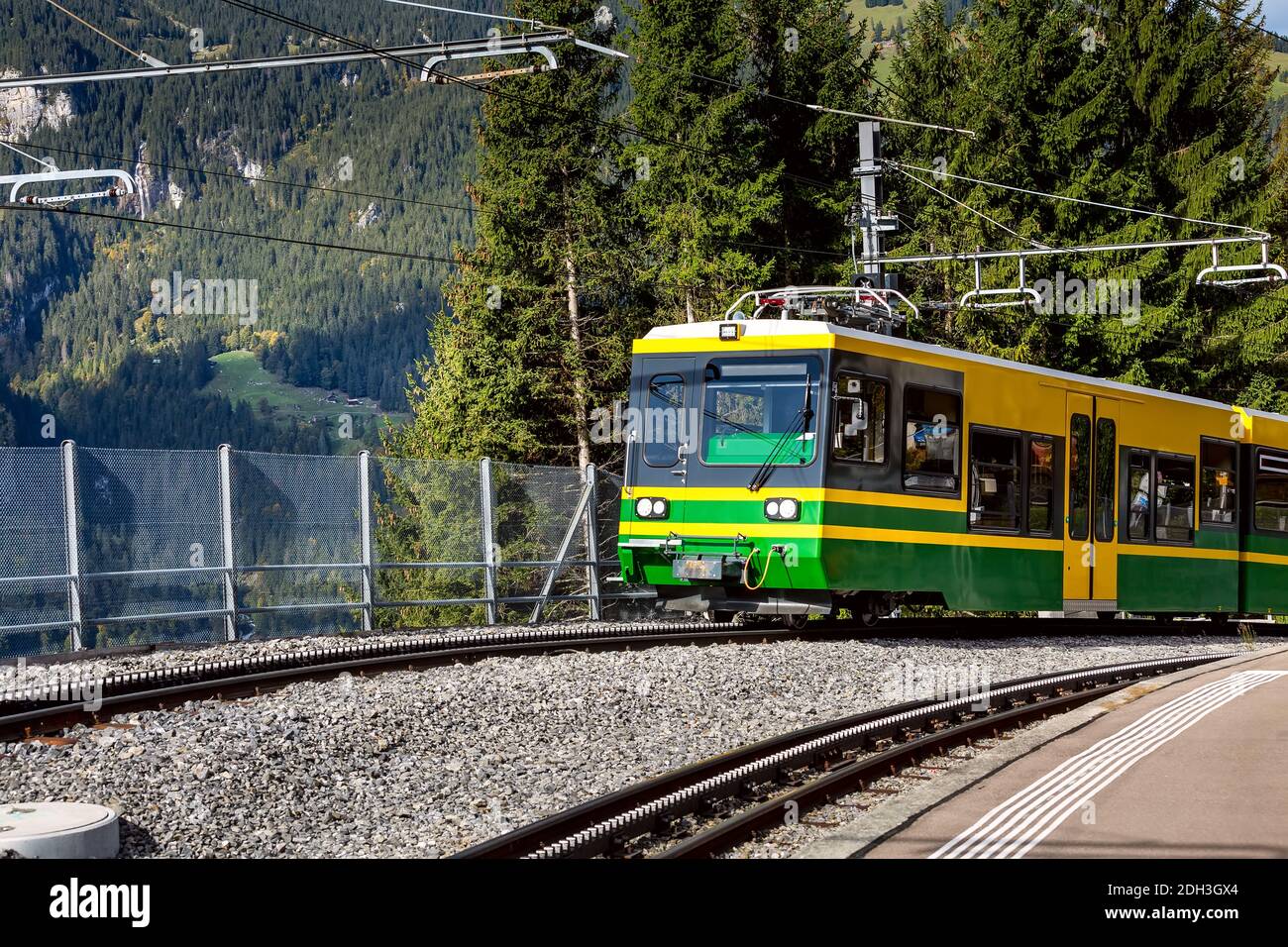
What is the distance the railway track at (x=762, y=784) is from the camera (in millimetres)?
6984

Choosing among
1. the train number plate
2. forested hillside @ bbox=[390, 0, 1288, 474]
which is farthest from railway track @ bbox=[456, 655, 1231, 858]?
forested hillside @ bbox=[390, 0, 1288, 474]

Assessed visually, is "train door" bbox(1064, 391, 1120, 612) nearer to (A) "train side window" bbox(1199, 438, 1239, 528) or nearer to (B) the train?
(B) the train

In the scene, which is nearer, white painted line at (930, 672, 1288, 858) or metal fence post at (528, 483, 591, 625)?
white painted line at (930, 672, 1288, 858)

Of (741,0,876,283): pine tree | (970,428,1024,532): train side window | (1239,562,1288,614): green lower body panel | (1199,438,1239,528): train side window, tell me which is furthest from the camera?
(741,0,876,283): pine tree

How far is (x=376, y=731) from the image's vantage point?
387 inches

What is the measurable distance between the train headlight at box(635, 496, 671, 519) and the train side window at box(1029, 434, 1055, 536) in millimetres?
4841

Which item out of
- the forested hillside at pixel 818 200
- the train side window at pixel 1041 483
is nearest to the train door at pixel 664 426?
the train side window at pixel 1041 483

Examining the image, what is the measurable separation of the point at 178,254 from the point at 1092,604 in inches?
7478

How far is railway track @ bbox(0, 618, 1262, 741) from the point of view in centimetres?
1004

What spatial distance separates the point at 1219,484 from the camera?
21781 millimetres

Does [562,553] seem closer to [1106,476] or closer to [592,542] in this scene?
[592,542]
